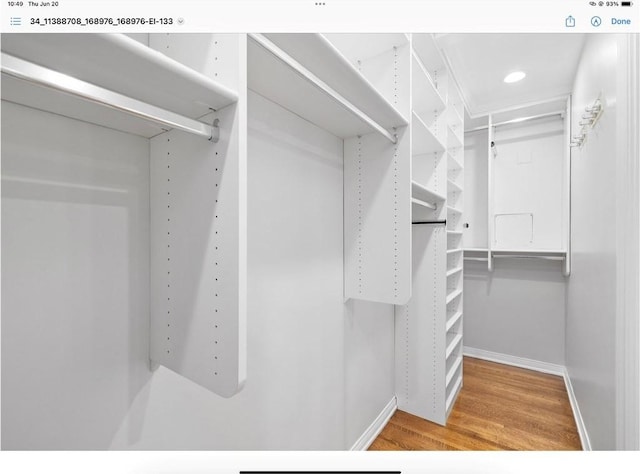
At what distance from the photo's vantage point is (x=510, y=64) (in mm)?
1867

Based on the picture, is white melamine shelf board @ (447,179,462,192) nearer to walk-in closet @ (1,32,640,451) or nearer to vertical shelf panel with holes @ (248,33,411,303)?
walk-in closet @ (1,32,640,451)

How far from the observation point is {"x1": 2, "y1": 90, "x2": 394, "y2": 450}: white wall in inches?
20.1

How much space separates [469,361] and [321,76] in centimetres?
285

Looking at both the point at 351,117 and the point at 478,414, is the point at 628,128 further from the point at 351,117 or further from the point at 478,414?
the point at 478,414

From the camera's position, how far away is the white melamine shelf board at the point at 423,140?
4.77 ft

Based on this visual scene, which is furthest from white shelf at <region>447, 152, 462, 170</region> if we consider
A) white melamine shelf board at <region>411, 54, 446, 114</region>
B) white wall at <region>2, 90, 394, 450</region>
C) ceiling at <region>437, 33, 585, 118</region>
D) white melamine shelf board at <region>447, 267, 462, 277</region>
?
white wall at <region>2, 90, 394, 450</region>

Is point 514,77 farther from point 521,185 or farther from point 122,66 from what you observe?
point 122,66

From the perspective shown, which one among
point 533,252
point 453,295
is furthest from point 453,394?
point 533,252

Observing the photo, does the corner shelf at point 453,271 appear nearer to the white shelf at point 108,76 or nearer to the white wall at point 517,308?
the white wall at point 517,308

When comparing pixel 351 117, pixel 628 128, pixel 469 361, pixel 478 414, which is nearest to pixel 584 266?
pixel 478 414

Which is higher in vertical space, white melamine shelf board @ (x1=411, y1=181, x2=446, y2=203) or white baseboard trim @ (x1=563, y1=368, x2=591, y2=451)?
white melamine shelf board @ (x1=411, y1=181, x2=446, y2=203)

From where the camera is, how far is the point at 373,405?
5.41ft

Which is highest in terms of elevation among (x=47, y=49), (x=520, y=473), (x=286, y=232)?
(x=47, y=49)

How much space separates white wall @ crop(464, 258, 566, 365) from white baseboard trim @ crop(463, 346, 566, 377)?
0.10ft
